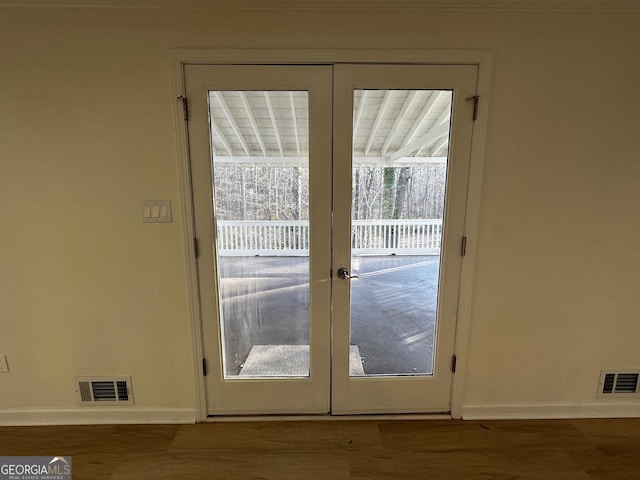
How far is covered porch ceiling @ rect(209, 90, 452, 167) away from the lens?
154 centimetres

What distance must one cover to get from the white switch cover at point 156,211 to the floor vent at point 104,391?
1.04m

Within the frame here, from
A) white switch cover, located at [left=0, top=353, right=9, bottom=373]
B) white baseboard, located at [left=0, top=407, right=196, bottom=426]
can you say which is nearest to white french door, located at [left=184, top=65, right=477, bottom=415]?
white baseboard, located at [left=0, top=407, right=196, bottom=426]

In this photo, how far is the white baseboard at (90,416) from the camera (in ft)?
5.68

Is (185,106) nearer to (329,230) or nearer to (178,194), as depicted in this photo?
(178,194)

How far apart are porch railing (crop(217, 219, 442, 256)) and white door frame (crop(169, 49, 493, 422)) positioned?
19cm

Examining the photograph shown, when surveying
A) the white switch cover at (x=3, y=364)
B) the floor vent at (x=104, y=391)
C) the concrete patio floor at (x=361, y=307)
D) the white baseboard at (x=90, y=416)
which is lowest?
the white baseboard at (x=90, y=416)

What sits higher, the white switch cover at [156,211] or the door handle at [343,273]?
the white switch cover at [156,211]

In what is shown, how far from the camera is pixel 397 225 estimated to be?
5.53 ft

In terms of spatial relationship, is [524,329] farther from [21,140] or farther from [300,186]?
[21,140]

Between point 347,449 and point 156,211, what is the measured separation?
1.75 meters

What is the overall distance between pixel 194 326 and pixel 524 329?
2.06 metres

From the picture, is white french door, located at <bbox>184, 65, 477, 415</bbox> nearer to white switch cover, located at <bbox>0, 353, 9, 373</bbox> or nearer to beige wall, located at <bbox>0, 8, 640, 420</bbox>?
beige wall, located at <bbox>0, 8, 640, 420</bbox>

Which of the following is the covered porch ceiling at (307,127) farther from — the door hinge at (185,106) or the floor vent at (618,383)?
the floor vent at (618,383)

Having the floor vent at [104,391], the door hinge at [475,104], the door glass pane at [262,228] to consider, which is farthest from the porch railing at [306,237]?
the floor vent at [104,391]
